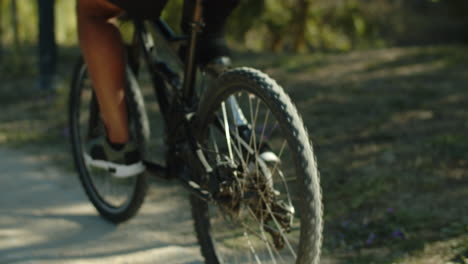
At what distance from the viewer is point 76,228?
325 cm

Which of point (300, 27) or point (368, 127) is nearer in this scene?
point (368, 127)

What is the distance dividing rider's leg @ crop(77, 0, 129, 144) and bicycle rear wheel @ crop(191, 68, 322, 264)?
0.52 m

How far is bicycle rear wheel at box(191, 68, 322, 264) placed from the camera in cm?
209

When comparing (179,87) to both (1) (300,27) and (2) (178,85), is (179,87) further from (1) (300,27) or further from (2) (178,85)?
(1) (300,27)

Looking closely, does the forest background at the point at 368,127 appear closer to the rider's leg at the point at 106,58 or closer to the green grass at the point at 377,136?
the green grass at the point at 377,136

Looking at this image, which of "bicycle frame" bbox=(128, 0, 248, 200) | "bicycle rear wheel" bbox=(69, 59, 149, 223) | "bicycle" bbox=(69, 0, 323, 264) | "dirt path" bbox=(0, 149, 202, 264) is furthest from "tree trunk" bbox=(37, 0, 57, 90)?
"bicycle frame" bbox=(128, 0, 248, 200)

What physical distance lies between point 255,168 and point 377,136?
2320 millimetres

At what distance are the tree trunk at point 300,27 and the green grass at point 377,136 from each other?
9.50 feet

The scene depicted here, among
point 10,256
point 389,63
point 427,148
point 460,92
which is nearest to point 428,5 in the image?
point 389,63

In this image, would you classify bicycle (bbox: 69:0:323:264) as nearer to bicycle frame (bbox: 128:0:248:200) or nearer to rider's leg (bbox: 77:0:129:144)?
bicycle frame (bbox: 128:0:248:200)

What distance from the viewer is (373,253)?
9.53 ft

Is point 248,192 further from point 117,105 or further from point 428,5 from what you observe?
point 428,5

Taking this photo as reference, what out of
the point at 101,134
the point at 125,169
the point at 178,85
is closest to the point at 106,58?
the point at 178,85

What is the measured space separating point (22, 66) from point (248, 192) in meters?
5.46
